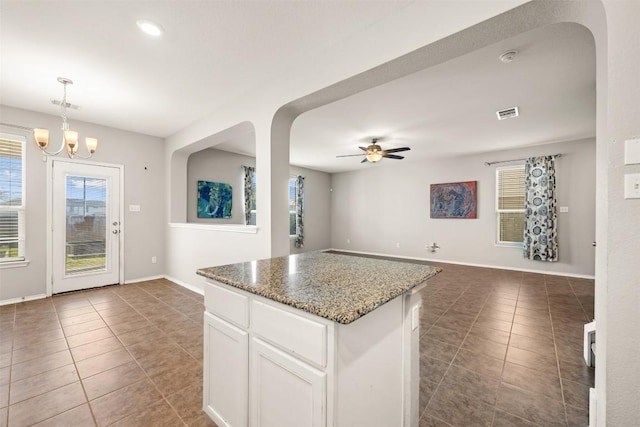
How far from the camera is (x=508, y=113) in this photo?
11.8 ft

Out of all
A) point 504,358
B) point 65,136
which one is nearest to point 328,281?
point 504,358

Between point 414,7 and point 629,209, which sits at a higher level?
point 414,7

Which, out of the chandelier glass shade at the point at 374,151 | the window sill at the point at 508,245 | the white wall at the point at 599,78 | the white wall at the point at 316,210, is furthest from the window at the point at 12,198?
the window sill at the point at 508,245

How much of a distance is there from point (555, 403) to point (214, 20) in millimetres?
3530

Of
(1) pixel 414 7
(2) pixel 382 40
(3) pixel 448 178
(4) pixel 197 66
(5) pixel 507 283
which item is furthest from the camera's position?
(3) pixel 448 178

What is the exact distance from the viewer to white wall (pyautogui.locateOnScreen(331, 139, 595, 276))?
4977 mm

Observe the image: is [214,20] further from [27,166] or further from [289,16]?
[27,166]

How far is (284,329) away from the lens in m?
1.08

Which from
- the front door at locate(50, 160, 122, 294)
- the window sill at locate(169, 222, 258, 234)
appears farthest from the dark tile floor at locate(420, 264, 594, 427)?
the front door at locate(50, 160, 122, 294)

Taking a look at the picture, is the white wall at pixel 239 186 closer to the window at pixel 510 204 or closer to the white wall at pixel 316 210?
the white wall at pixel 316 210

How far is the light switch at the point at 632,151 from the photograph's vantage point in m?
1.09

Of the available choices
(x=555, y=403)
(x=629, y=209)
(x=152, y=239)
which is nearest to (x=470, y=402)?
(x=555, y=403)

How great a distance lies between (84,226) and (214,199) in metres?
2.07

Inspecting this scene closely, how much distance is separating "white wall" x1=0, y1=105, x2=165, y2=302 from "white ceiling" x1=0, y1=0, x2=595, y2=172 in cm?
23
